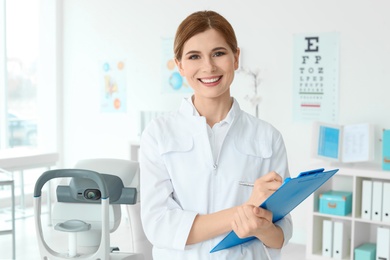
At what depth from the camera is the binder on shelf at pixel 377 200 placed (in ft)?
12.3

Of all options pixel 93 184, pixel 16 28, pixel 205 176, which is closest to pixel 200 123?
pixel 205 176

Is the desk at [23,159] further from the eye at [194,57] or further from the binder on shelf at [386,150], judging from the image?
the eye at [194,57]

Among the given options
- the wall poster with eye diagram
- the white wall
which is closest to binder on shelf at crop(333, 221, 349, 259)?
the white wall

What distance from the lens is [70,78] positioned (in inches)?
237

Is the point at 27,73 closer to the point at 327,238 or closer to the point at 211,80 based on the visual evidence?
the point at 327,238

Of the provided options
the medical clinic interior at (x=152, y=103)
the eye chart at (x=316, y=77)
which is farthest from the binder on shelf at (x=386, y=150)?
the eye chart at (x=316, y=77)

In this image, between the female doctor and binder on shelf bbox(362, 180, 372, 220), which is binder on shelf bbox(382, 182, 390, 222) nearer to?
binder on shelf bbox(362, 180, 372, 220)

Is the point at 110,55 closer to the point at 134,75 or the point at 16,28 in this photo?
the point at 134,75

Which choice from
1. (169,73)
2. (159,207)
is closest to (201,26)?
(159,207)

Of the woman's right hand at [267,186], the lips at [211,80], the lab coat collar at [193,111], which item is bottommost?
the woman's right hand at [267,186]

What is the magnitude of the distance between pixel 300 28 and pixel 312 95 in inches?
21.5

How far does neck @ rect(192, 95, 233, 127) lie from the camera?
1364mm

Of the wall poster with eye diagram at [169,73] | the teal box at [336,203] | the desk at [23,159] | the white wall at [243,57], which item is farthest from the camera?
the wall poster with eye diagram at [169,73]

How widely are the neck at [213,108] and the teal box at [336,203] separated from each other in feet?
9.00
